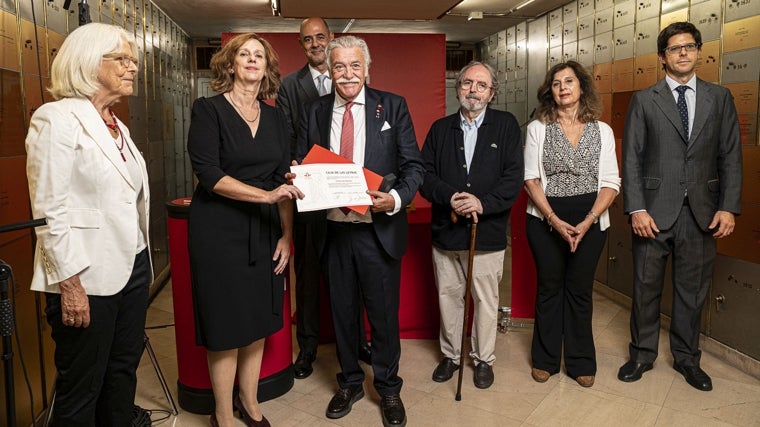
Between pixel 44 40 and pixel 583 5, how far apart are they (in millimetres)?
4419

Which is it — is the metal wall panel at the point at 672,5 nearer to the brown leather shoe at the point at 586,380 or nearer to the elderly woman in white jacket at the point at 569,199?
the elderly woman in white jacket at the point at 569,199

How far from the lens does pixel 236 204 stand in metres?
2.32

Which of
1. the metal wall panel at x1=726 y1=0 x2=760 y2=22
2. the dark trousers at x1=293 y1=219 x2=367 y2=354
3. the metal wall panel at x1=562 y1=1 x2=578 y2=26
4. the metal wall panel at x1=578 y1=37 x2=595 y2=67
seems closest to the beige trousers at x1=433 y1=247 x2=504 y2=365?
the dark trousers at x1=293 y1=219 x2=367 y2=354

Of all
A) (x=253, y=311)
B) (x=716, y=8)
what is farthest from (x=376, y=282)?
(x=716, y=8)

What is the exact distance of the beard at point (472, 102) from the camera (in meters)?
2.87

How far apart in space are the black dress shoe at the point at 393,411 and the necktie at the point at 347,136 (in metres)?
0.86

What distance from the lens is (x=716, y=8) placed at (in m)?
3.57

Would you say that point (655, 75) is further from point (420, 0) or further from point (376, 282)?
point (376, 282)

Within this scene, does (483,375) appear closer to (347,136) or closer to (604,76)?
(347,136)

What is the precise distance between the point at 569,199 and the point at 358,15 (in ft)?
10.3

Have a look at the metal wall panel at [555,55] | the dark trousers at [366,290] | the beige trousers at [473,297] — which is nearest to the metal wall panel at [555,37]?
the metal wall panel at [555,55]

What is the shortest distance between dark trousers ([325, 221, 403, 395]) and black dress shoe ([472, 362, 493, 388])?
532 mm

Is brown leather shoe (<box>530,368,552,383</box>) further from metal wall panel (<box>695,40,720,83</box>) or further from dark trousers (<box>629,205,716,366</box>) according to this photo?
metal wall panel (<box>695,40,720,83</box>)

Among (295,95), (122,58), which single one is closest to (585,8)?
(295,95)
